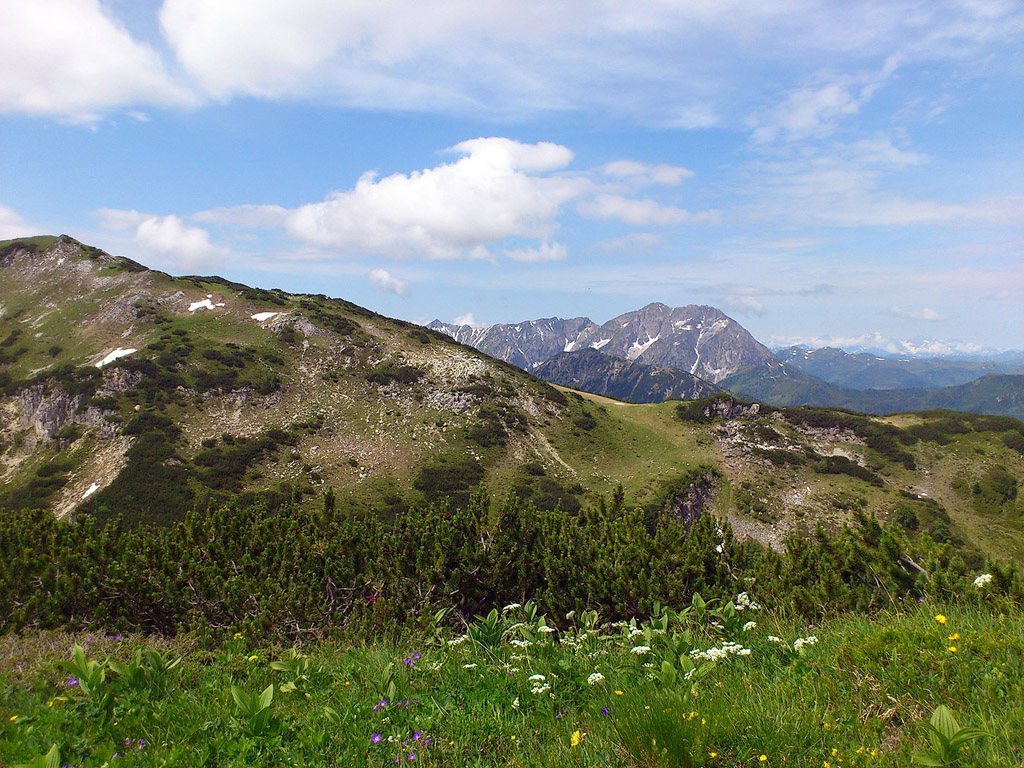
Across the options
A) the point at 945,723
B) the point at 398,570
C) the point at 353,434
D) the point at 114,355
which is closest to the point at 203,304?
the point at 114,355

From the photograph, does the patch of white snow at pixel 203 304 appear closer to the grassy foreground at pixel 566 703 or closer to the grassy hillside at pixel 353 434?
the grassy hillside at pixel 353 434

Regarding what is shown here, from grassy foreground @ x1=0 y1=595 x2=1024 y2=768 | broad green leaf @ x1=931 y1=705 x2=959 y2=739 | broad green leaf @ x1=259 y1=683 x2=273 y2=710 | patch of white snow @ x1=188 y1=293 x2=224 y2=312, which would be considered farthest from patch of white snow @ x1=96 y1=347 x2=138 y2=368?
broad green leaf @ x1=931 y1=705 x2=959 y2=739

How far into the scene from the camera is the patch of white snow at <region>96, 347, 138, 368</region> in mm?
90938

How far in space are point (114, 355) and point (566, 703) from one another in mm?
118745

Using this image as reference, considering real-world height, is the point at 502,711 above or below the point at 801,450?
above

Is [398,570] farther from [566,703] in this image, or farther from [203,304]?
[203,304]

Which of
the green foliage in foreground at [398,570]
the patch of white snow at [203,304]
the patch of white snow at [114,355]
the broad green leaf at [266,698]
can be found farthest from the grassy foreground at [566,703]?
the patch of white snow at [203,304]

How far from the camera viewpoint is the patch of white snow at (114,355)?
90938mm

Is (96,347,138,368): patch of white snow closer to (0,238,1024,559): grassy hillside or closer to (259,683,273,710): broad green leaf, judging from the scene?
(0,238,1024,559): grassy hillside

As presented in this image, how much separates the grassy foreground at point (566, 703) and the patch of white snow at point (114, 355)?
366 feet

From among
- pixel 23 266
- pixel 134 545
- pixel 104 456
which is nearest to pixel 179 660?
pixel 134 545

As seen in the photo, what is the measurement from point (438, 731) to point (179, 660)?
3.08 m

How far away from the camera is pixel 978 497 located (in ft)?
292

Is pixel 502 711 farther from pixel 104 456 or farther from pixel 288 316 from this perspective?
pixel 288 316
